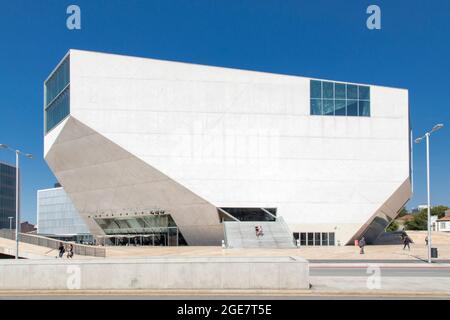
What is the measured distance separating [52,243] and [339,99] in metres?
30.4

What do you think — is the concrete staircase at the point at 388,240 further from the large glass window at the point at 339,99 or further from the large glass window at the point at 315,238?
the large glass window at the point at 339,99

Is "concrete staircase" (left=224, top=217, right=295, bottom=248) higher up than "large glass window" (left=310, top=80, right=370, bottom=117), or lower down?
lower down

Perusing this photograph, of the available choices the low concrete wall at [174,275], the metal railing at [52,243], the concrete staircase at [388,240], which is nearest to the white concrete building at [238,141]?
the concrete staircase at [388,240]

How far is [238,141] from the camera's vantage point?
46.4 metres

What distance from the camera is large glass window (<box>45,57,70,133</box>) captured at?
1869 inches

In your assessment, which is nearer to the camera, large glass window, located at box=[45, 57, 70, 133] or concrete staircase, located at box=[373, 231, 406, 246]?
large glass window, located at box=[45, 57, 70, 133]

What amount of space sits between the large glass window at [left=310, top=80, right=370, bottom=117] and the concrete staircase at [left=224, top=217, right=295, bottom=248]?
12.3 metres

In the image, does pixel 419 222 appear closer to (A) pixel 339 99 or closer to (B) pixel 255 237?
(A) pixel 339 99

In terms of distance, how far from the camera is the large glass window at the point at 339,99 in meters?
47.1

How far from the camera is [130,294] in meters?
15.6

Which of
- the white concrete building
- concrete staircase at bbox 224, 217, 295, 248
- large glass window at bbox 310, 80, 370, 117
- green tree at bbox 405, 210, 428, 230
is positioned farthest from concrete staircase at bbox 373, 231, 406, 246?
green tree at bbox 405, 210, 428, 230

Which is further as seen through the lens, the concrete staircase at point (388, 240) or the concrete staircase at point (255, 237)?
the concrete staircase at point (388, 240)

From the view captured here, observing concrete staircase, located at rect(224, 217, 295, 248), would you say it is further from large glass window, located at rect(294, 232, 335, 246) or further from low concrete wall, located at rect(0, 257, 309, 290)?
low concrete wall, located at rect(0, 257, 309, 290)

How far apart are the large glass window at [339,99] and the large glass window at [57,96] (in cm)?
2484
